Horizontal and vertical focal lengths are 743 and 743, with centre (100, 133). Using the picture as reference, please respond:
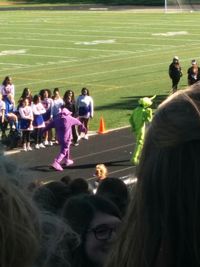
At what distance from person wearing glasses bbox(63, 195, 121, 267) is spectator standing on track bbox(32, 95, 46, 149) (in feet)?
51.6

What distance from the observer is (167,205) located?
1.65 meters

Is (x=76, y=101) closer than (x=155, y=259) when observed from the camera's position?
No

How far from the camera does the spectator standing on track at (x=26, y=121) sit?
18.2m

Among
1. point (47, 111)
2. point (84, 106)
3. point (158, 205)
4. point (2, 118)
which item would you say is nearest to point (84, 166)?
point (47, 111)

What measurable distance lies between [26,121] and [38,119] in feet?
1.64

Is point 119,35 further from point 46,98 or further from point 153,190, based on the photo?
point 153,190

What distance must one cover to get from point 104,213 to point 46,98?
16.4m

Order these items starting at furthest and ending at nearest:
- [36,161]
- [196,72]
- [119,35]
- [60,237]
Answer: [119,35] < [196,72] < [36,161] < [60,237]

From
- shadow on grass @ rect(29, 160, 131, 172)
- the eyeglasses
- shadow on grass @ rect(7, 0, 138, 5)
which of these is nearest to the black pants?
shadow on grass @ rect(29, 160, 131, 172)

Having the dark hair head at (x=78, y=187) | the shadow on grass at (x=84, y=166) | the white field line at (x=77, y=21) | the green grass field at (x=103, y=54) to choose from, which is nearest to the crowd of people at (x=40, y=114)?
the green grass field at (x=103, y=54)

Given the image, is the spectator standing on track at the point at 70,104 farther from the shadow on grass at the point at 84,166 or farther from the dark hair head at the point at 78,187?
the dark hair head at the point at 78,187

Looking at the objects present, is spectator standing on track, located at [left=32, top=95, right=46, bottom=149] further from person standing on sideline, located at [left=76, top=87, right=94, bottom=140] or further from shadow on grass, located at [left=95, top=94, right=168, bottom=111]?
shadow on grass, located at [left=95, top=94, right=168, bottom=111]

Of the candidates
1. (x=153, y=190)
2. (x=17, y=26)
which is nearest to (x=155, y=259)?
(x=153, y=190)

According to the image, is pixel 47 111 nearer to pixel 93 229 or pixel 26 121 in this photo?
pixel 26 121
